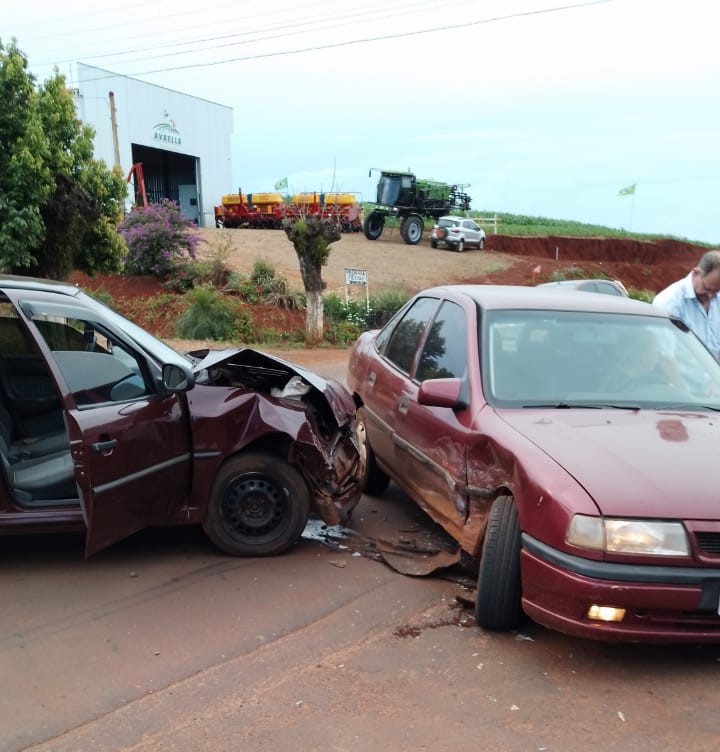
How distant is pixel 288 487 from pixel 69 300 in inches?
65.2

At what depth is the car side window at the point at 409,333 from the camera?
5.27 meters

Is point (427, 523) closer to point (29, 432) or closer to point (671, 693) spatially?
point (671, 693)

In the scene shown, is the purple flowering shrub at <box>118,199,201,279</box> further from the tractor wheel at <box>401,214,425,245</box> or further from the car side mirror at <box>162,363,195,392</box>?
the car side mirror at <box>162,363,195,392</box>

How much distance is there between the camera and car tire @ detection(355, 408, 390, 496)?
579cm

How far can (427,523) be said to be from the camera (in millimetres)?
5348

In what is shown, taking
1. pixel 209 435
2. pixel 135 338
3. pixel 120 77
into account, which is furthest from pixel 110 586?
pixel 120 77

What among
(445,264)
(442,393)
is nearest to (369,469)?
(442,393)

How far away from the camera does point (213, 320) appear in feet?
53.6

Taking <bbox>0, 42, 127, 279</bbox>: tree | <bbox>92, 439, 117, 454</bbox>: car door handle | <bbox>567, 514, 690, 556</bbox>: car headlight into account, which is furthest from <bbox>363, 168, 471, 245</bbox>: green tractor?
<bbox>567, 514, 690, 556</bbox>: car headlight

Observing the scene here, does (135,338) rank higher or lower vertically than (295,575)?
higher

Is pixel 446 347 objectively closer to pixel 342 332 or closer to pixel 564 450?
pixel 564 450

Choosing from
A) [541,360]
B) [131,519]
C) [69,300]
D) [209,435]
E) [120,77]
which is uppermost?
[120,77]

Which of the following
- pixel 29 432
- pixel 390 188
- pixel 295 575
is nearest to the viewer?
pixel 295 575

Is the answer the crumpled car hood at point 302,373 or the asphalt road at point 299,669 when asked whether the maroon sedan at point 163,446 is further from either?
the asphalt road at point 299,669
